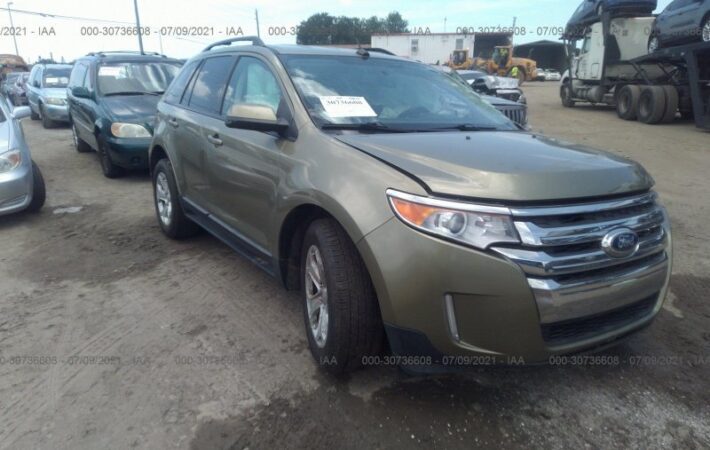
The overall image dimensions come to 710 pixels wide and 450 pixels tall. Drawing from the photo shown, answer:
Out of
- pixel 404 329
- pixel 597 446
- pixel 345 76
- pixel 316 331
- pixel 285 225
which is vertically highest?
pixel 345 76

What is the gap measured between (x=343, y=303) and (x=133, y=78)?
746 cm

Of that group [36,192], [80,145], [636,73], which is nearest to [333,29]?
[636,73]

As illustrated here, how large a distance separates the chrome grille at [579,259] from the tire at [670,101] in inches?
529

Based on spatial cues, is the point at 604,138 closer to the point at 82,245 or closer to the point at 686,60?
the point at 686,60

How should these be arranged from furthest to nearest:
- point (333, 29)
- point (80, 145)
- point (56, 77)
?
point (333, 29)
point (56, 77)
point (80, 145)

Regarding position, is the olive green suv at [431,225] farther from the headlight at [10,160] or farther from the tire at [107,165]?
the tire at [107,165]

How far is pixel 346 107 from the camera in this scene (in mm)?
2994

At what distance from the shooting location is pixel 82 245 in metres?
4.98

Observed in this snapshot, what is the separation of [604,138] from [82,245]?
11138 millimetres

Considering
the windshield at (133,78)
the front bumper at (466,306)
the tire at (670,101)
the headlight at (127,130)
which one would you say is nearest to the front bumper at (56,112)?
the windshield at (133,78)

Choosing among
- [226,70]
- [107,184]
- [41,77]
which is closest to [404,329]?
[226,70]

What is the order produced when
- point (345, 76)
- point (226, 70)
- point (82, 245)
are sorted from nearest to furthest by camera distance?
point (345, 76)
point (226, 70)
point (82, 245)

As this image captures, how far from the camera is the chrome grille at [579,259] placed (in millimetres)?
2064

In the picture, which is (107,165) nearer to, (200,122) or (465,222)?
(200,122)
